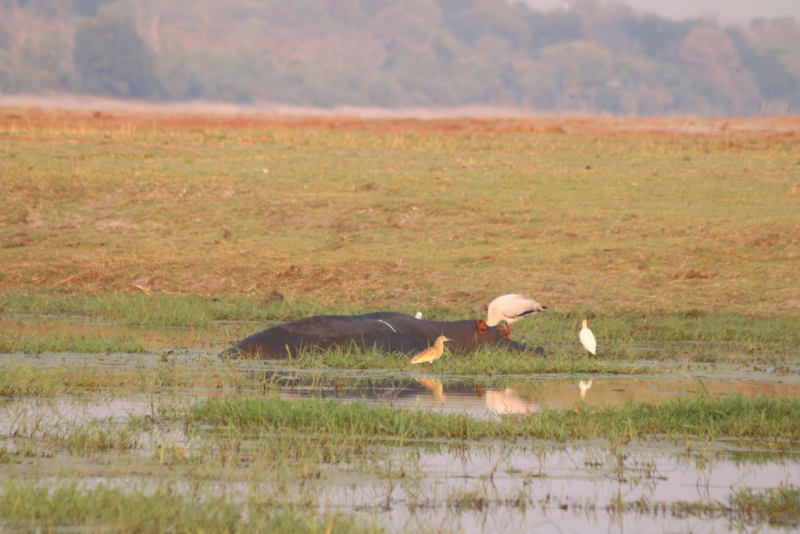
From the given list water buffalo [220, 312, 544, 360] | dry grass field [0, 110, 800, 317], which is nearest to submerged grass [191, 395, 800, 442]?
water buffalo [220, 312, 544, 360]

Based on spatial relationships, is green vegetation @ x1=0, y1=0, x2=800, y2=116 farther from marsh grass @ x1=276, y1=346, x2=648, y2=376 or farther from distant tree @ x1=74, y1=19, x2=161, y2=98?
marsh grass @ x1=276, y1=346, x2=648, y2=376

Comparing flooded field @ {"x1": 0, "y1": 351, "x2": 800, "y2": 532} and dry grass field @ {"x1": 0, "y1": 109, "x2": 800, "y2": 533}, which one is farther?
dry grass field @ {"x1": 0, "y1": 109, "x2": 800, "y2": 533}

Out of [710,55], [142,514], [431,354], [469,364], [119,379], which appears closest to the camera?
[142,514]

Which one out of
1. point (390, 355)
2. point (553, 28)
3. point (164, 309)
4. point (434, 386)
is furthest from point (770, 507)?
point (553, 28)

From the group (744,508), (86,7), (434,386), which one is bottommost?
(744,508)

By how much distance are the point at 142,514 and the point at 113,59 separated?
12837 cm

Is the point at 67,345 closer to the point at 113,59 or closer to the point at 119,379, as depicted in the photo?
the point at 119,379

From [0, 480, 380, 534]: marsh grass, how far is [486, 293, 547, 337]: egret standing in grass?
677 centimetres

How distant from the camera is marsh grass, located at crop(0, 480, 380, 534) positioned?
14.9 ft

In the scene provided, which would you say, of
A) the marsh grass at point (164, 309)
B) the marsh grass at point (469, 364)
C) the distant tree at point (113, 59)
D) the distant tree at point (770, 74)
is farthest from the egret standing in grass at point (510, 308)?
the distant tree at point (770, 74)

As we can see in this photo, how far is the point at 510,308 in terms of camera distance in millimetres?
11469

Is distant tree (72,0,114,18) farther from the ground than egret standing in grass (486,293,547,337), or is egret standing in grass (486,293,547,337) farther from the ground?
distant tree (72,0,114,18)

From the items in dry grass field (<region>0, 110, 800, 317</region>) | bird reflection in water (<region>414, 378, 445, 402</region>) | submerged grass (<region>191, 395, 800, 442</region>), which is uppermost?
dry grass field (<region>0, 110, 800, 317</region>)

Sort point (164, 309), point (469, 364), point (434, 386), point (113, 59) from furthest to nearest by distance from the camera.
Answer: point (113, 59)
point (164, 309)
point (469, 364)
point (434, 386)
